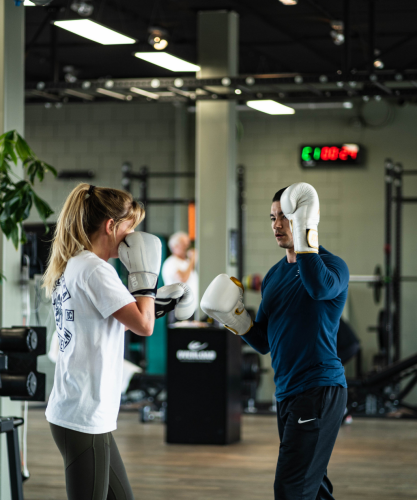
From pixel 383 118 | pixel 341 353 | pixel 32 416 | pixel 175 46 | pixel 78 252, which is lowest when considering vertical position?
pixel 32 416

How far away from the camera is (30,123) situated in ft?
34.6

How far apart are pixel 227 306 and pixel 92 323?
2.73ft

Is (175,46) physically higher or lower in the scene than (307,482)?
higher

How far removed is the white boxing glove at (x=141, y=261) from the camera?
2.32 m

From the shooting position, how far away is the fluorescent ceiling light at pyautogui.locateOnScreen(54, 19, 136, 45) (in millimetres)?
5133

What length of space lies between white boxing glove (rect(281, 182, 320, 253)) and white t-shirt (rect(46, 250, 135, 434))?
2.17 ft

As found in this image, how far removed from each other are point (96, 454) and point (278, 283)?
95 cm

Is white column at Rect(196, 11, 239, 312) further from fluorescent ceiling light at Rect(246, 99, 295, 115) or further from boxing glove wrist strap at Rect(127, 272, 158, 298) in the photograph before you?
boxing glove wrist strap at Rect(127, 272, 158, 298)

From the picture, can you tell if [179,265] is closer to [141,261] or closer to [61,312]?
[141,261]

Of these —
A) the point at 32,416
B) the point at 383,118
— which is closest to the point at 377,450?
the point at 32,416

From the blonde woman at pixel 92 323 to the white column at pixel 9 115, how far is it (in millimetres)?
1792

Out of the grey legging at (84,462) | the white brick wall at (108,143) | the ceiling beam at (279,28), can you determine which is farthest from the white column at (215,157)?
the grey legging at (84,462)

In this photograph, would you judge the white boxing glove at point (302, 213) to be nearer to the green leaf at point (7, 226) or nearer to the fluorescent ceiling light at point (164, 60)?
the green leaf at point (7, 226)

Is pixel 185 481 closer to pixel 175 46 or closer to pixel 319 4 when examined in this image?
pixel 319 4
